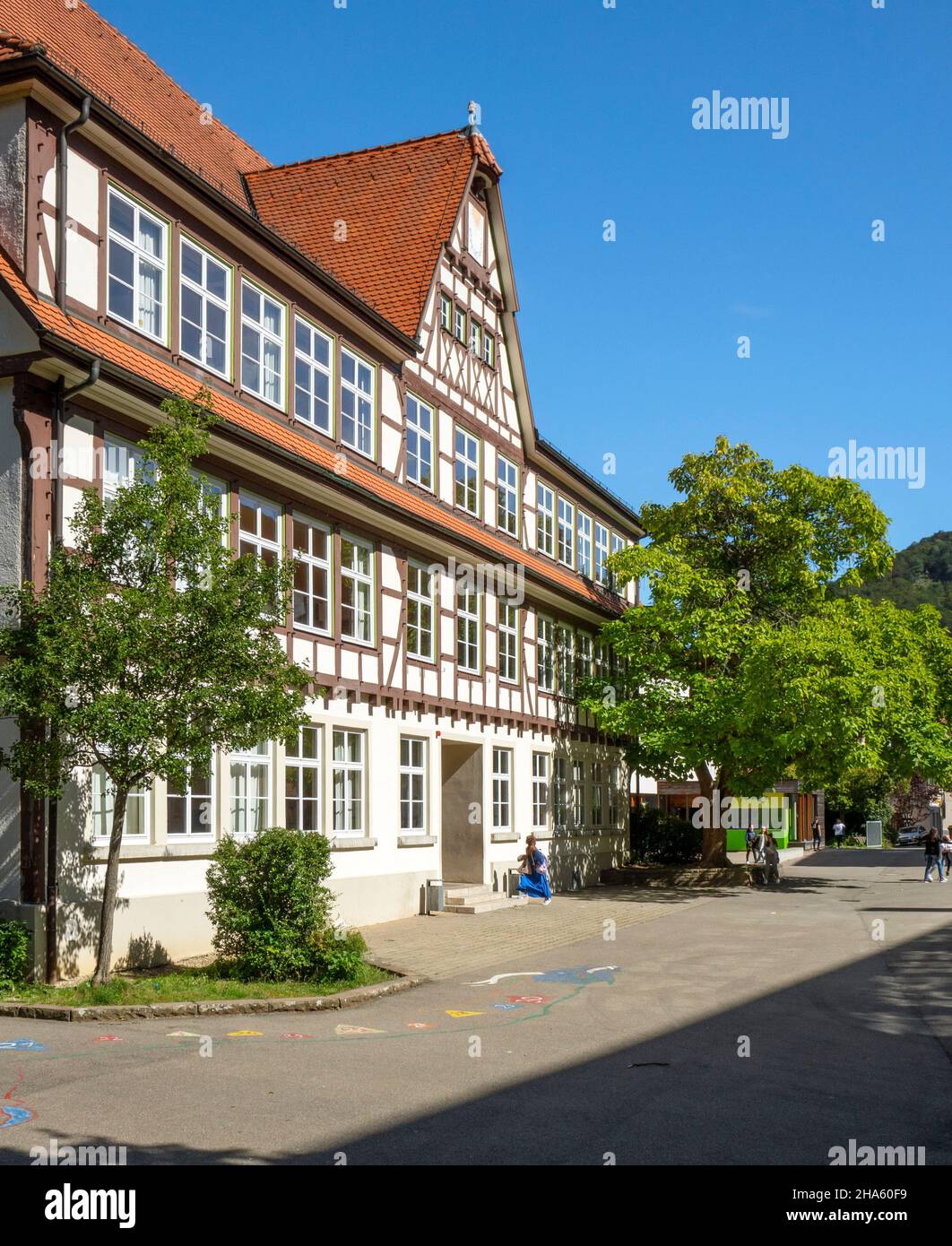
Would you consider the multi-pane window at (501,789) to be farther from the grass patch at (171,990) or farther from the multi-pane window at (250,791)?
the grass patch at (171,990)

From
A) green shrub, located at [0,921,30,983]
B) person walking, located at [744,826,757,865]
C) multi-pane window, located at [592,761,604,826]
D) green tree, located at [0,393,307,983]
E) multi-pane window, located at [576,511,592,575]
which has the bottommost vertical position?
person walking, located at [744,826,757,865]

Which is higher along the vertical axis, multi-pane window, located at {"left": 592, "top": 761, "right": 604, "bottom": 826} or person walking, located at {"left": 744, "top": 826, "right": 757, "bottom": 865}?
multi-pane window, located at {"left": 592, "top": 761, "right": 604, "bottom": 826}

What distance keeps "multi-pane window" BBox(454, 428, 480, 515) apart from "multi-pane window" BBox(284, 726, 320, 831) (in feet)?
25.7

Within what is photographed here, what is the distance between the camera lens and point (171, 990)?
42.0 ft

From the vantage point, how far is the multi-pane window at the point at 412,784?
22422mm

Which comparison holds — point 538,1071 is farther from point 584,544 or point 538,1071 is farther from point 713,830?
point 584,544

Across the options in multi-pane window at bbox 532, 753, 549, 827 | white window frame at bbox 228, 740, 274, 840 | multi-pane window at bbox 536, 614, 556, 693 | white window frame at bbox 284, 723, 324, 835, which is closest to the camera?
white window frame at bbox 228, 740, 274, 840

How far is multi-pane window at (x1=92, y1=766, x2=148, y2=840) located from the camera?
46.9 feet

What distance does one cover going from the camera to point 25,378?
1390 centimetres

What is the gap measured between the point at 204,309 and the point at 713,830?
2116cm

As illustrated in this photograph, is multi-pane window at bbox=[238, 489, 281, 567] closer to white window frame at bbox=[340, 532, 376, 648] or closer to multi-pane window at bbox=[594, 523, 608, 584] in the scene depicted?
white window frame at bbox=[340, 532, 376, 648]

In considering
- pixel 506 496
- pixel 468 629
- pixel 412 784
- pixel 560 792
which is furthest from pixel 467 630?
pixel 560 792

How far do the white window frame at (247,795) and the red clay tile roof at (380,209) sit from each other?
9385mm

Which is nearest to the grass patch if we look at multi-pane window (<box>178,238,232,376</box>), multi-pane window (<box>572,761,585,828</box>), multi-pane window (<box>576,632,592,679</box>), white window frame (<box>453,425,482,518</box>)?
multi-pane window (<box>178,238,232,376</box>)
